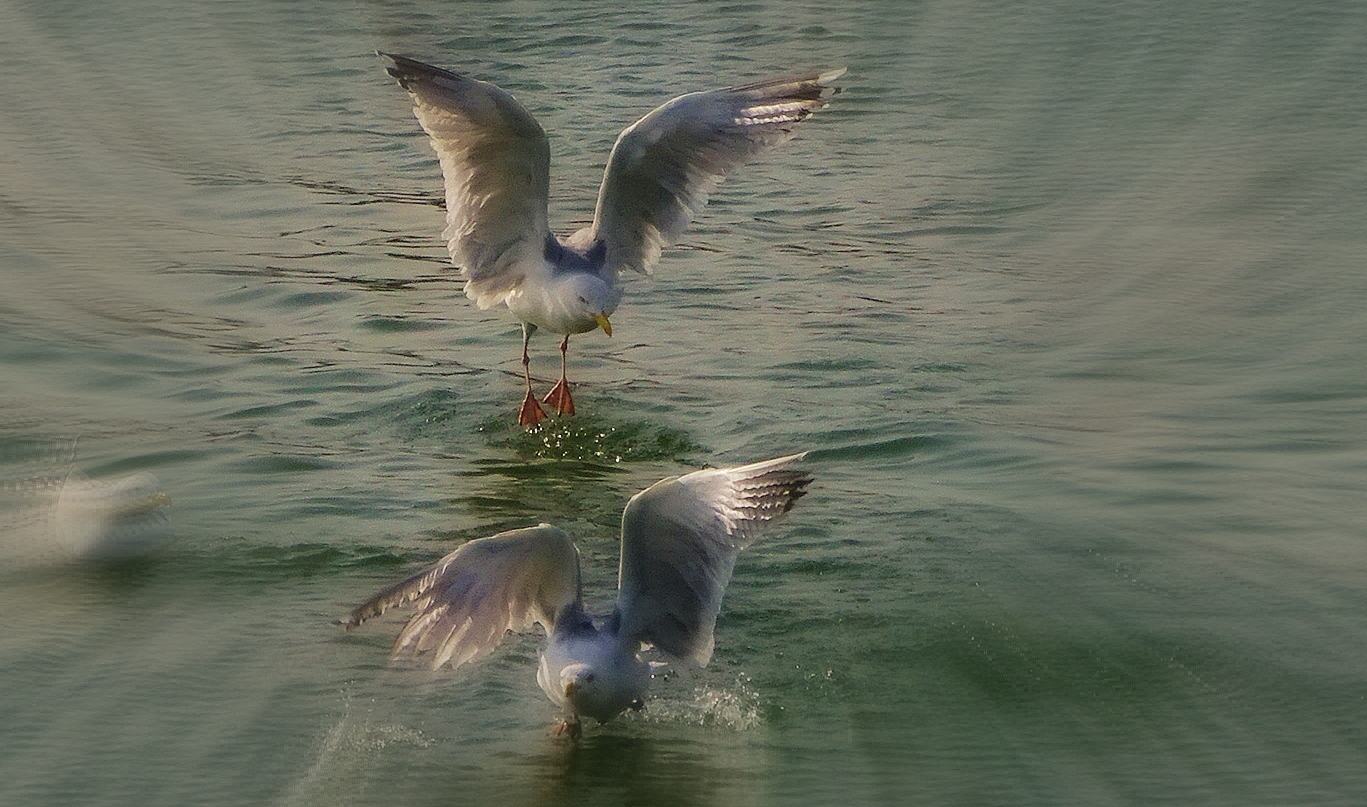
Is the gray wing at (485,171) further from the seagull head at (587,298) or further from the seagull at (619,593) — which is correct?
the seagull at (619,593)

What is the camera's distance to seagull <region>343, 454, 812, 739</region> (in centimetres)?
544

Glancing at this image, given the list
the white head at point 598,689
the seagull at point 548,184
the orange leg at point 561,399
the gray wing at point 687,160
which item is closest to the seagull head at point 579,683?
the white head at point 598,689

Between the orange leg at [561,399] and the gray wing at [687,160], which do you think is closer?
the gray wing at [687,160]

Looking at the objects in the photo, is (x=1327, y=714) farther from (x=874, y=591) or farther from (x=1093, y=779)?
(x=874, y=591)

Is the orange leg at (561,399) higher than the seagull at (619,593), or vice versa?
the seagull at (619,593)

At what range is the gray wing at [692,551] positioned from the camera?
226 inches

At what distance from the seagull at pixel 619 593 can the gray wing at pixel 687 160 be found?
2.74m

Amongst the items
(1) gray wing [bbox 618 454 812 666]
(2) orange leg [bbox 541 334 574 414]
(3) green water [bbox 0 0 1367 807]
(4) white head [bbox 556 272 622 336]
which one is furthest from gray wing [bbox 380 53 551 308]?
(1) gray wing [bbox 618 454 812 666]

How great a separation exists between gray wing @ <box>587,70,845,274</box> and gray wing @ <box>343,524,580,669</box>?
9.88 ft

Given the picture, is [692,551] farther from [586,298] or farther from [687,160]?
[687,160]

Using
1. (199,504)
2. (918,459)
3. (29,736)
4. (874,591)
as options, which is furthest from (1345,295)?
(29,736)

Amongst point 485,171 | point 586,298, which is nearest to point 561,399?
point 586,298

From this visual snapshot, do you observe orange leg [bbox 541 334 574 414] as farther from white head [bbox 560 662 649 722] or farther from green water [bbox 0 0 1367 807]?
white head [bbox 560 662 649 722]

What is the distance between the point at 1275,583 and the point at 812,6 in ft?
27.5
